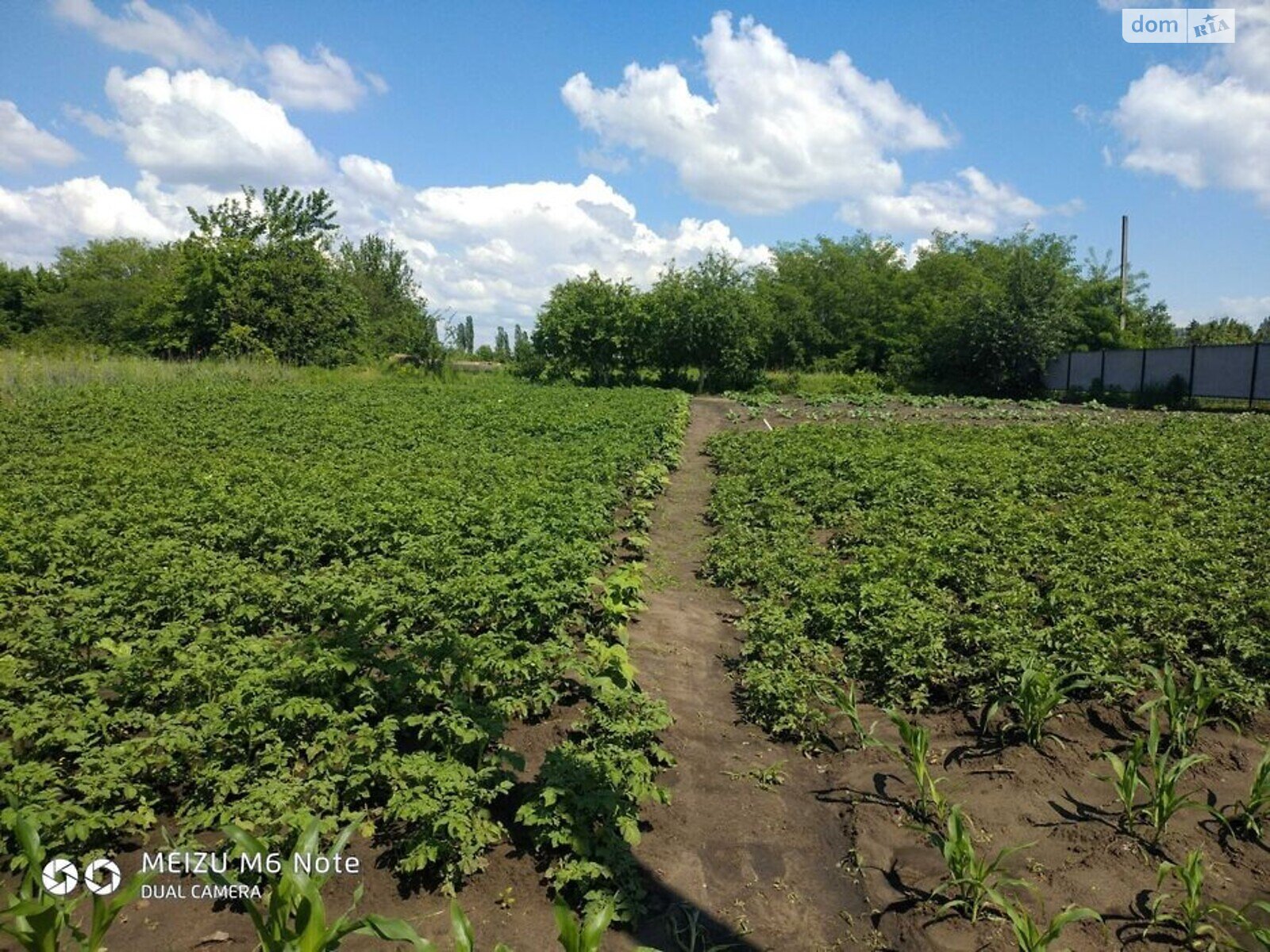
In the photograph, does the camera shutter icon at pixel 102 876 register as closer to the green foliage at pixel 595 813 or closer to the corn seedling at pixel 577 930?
the green foliage at pixel 595 813

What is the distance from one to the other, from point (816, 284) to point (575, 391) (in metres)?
28.1

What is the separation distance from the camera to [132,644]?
4582 millimetres

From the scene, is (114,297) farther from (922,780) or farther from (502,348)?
(922,780)

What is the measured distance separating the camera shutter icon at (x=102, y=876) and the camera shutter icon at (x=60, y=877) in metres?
0.04

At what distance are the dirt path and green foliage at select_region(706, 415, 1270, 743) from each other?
1.17 feet

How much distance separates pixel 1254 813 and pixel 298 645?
5.04 metres

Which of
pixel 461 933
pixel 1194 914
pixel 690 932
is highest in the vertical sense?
pixel 461 933

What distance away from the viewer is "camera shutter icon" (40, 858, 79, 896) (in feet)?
9.73

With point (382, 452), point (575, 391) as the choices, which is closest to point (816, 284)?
point (575, 391)

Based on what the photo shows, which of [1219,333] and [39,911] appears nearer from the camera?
[39,911]

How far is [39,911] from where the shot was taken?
7.69 feet

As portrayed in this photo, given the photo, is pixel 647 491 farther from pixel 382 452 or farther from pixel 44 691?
pixel 44 691

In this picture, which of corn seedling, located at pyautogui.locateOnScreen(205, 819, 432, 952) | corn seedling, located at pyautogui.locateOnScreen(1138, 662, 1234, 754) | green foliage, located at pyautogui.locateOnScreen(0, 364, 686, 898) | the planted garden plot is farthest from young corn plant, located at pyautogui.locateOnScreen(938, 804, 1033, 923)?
corn seedling, located at pyautogui.locateOnScreen(205, 819, 432, 952)

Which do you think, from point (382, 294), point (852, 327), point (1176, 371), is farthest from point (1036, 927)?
point (382, 294)
